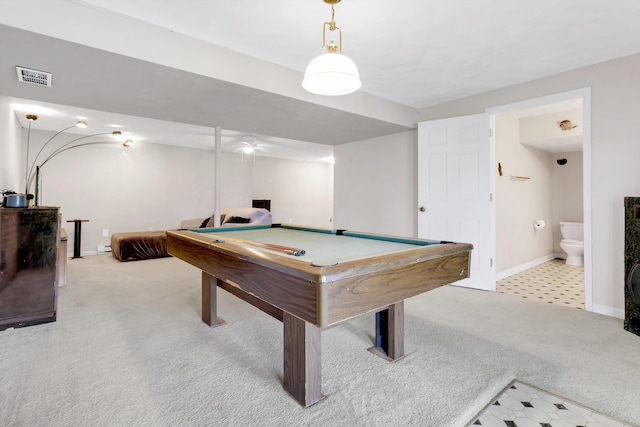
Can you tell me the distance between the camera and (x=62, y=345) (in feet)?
7.02

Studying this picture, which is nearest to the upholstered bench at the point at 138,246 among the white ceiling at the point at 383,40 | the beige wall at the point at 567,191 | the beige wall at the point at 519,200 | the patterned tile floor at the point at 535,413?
the white ceiling at the point at 383,40

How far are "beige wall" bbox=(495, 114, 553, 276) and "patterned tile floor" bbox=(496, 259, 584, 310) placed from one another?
0.21 metres

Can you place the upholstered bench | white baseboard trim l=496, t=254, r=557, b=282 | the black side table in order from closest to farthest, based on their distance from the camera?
white baseboard trim l=496, t=254, r=557, b=282 → the upholstered bench → the black side table

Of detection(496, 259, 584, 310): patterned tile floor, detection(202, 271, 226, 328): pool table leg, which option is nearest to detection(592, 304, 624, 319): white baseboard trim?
detection(496, 259, 584, 310): patterned tile floor

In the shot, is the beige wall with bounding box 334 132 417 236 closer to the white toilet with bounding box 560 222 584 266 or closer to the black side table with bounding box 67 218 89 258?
the white toilet with bounding box 560 222 584 266

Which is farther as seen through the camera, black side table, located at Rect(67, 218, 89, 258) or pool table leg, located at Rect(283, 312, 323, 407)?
black side table, located at Rect(67, 218, 89, 258)

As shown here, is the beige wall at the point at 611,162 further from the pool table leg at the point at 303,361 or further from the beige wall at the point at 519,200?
the pool table leg at the point at 303,361

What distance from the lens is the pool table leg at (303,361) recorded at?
150 cm

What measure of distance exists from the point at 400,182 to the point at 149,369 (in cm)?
375

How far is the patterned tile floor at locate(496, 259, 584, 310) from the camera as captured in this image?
129 inches

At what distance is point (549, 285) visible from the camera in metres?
3.81

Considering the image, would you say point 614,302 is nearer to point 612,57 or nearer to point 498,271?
point 498,271

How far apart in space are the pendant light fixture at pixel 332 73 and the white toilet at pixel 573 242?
5.04m

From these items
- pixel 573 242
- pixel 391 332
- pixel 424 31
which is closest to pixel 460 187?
pixel 424 31
